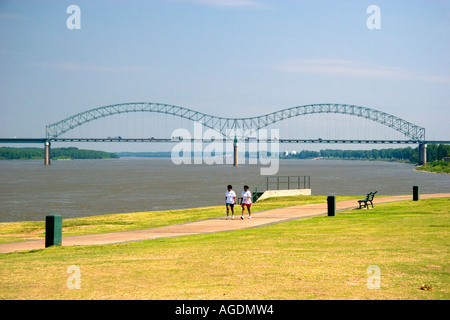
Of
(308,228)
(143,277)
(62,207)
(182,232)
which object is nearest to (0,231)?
(182,232)

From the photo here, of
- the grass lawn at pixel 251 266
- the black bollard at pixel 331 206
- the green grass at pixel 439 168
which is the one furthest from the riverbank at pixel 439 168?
the grass lawn at pixel 251 266

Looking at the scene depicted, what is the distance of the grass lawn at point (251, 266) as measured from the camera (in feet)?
32.6

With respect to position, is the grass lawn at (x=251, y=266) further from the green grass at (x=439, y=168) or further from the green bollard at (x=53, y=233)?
the green grass at (x=439, y=168)

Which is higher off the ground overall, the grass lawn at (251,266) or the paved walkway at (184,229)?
the grass lawn at (251,266)

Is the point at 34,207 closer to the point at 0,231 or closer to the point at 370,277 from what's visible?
the point at 0,231

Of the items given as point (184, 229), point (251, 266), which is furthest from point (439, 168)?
point (251, 266)

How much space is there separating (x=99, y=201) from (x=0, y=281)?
151 feet

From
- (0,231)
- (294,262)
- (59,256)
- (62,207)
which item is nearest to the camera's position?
(294,262)

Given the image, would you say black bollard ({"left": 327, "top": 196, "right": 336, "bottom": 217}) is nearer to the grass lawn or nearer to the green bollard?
the grass lawn

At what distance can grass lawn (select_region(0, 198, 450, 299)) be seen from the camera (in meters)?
9.92

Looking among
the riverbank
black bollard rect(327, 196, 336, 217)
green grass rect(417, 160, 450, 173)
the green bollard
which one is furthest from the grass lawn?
green grass rect(417, 160, 450, 173)
